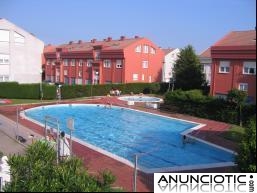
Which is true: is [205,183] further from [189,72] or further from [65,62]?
[65,62]

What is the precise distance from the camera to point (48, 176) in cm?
653

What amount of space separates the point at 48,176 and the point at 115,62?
149 feet

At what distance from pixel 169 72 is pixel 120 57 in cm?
1405

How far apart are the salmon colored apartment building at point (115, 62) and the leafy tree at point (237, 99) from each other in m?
26.8

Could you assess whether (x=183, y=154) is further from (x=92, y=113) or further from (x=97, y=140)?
(x=92, y=113)

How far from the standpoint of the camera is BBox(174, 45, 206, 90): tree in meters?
43.6

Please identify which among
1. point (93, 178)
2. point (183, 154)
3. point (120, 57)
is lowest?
point (183, 154)

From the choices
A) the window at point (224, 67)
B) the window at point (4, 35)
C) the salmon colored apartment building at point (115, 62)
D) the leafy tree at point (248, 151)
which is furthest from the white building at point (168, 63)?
the leafy tree at point (248, 151)

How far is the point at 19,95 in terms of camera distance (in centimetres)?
3812

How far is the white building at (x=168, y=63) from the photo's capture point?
5962 cm

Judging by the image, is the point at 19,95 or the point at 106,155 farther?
the point at 19,95

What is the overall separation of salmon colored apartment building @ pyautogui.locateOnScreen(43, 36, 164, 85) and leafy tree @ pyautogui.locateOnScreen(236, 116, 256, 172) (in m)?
44.0

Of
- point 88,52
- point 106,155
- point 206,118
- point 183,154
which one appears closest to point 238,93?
point 206,118

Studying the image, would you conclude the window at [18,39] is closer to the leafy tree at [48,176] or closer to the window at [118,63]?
the window at [118,63]
